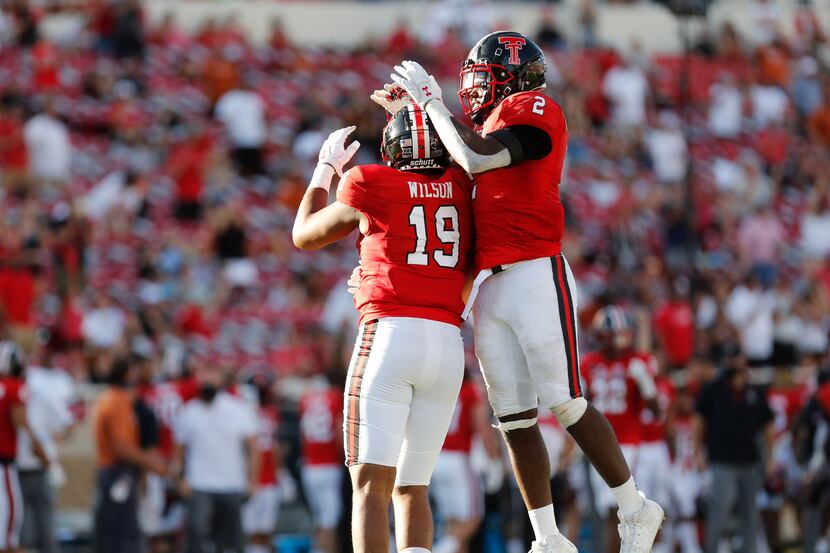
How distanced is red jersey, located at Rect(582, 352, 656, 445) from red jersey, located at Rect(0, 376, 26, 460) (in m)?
4.09

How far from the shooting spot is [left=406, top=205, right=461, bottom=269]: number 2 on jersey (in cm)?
607

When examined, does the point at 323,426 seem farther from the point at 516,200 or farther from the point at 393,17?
the point at 393,17

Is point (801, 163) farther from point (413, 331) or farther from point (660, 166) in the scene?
point (413, 331)

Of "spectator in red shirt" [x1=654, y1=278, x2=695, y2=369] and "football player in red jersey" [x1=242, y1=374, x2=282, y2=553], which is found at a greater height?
"spectator in red shirt" [x1=654, y1=278, x2=695, y2=369]

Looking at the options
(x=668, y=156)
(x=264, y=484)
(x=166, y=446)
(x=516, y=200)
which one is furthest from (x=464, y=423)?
(x=668, y=156)

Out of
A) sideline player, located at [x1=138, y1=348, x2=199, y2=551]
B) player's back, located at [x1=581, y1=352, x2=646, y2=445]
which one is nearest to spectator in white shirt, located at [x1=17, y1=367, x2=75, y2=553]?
sideline player, located at [x1=138, y1=348, x2=199, y2=551]

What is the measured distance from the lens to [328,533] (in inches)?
470

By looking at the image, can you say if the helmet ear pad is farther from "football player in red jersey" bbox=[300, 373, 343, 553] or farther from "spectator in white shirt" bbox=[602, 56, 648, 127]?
"spectator in white shirt" bbox=[602, 56, 648, 127]

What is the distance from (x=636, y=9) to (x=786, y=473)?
45.1ft

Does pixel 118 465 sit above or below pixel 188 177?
below

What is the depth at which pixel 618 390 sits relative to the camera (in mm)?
10609

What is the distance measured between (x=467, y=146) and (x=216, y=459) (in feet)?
20.2

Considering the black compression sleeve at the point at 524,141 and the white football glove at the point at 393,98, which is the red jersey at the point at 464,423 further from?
the black compression sleeve at the point at 524,141

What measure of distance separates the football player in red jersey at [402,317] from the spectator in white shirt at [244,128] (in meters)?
12.2
